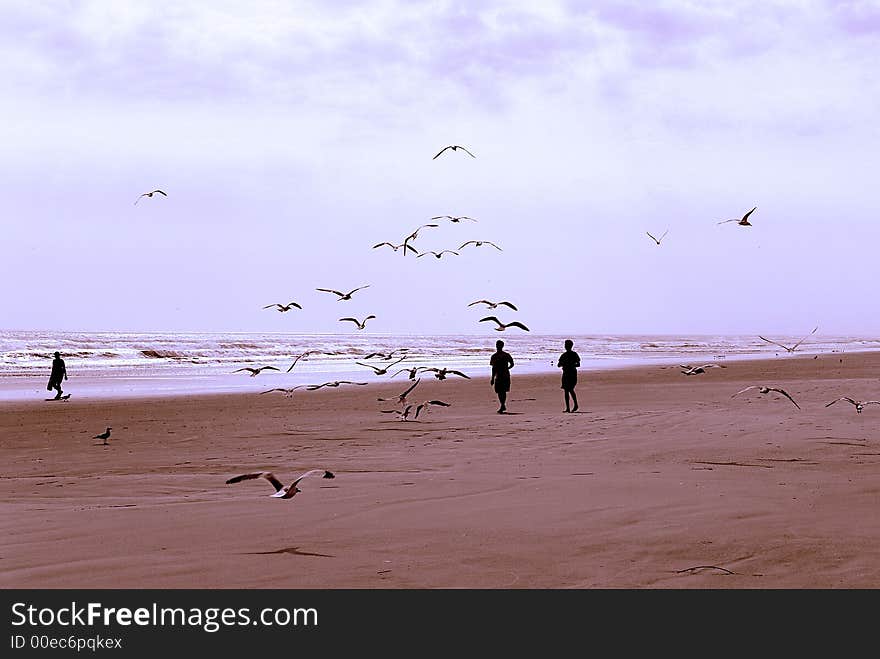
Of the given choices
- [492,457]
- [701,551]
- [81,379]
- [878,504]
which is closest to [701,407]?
[492,457]

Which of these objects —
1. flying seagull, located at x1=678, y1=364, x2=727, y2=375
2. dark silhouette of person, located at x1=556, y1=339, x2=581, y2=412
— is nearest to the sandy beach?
dark silhouette of person, located at x1=556, y1=339, x2=581, y2=412

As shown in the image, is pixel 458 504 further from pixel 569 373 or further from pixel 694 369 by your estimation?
pixel 694 369

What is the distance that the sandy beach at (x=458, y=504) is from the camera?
5688mm

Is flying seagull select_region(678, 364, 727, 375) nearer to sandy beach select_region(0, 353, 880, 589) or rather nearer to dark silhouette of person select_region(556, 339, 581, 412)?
dark silhouette of person select_region(556, 339, 581, 412)

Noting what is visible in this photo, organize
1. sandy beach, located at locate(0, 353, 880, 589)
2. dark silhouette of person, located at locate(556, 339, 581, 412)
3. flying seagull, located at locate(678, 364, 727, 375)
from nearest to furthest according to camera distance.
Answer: sandy beach, located at locate(0, 353, 880, 589) → dark silhouette of person, located at locate(556, 339, 581, 412) → flying seagull, located at locate(678, 364, 727, 375)

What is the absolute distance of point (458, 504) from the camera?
803cm

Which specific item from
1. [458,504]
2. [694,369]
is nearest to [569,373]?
[694,369]

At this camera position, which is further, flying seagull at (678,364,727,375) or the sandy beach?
flying seagull at (678,364,727,375)

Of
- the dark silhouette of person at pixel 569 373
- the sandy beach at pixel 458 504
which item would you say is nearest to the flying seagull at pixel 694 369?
the dark silhouette of person at pixel 569 373

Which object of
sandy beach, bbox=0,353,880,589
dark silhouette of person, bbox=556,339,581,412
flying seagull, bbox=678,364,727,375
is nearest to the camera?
sandy beach, bbox=0,353,880,589

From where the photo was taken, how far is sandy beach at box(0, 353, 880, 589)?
18.7ft

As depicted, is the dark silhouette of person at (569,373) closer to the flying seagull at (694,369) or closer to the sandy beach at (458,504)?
the sandy beach at (458,504)
